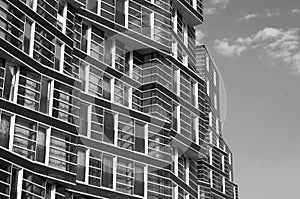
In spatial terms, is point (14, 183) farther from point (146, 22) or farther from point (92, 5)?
point (146, 22)

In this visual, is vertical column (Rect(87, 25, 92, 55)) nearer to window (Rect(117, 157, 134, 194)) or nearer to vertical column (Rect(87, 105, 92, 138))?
vertical column (Rect(87, 105, 92, 138))

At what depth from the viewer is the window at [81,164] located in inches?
1494

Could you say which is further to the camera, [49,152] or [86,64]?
[86,64]

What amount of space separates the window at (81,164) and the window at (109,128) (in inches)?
80.0

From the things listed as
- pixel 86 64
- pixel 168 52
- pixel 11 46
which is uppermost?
pixel 168 52

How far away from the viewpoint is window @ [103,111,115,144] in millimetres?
40344

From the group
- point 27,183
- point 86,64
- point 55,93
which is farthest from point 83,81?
point 27,183

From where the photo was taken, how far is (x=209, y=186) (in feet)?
202

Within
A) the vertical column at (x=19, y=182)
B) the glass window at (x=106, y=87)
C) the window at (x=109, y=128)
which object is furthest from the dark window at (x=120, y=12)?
the vertical column at (x=19, y=182)

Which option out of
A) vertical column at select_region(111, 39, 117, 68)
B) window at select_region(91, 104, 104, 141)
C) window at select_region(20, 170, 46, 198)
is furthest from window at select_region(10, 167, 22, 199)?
vertical column at select_region(111, 39, 117, 68)

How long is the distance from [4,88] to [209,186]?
110 feet

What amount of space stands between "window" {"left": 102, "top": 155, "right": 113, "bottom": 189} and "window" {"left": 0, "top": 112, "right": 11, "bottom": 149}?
916 centimetres

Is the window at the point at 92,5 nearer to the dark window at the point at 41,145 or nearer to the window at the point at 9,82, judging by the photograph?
the window at the point at 9,82

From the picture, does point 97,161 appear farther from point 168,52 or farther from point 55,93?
point 168,52
